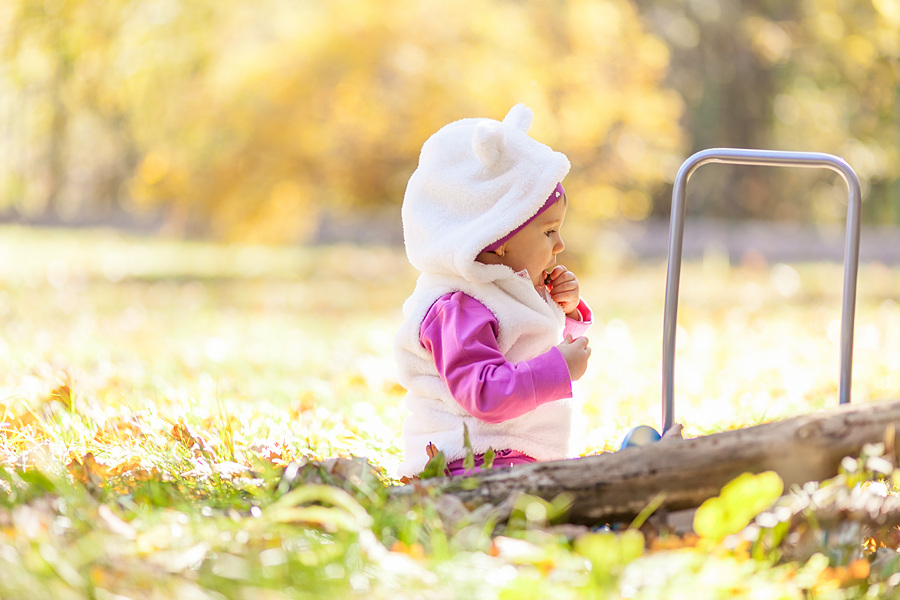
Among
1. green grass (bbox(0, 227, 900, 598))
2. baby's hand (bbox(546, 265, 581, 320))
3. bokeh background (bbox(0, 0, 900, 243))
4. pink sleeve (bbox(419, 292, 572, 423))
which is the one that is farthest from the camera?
bokeh background (bbox(0, 0, 900, 243))

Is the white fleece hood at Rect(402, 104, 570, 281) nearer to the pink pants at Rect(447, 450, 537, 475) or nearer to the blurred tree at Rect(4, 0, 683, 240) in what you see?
the pink pants at Rect(447, 450, 537, 475)

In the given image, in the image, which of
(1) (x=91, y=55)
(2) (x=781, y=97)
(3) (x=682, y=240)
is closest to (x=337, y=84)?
(1) (x=91, y=55)

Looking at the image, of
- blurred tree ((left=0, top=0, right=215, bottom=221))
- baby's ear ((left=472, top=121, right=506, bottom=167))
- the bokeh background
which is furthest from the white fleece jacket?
blurred tree ((left=0, top=0, right=215, bottom=221))

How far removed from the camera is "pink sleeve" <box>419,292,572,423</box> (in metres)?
2.08

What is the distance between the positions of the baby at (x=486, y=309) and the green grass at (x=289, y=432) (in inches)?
11.1

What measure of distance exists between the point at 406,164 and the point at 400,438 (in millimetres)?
7332

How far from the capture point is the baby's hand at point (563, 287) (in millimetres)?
2484

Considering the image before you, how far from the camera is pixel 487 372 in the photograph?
210 cm

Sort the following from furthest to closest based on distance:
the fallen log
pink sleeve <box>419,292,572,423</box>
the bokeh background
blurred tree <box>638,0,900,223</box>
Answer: blurred tree <box>638,0,900,223</box>
the bokeh background
pink sleeve <box>419,292,572,423</box>
the fallen log

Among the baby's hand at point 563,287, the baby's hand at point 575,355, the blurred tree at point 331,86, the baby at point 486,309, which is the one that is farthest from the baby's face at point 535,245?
the blurred tree at point 331,86

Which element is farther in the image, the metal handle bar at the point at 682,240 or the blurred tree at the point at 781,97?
the blurred tree at the point at 781,97

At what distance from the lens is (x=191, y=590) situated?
4.51ft

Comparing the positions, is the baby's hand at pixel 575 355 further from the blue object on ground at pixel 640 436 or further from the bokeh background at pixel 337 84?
the bokeh background at pixel 337 84

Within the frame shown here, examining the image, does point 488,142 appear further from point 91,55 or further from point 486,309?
point 91,55
